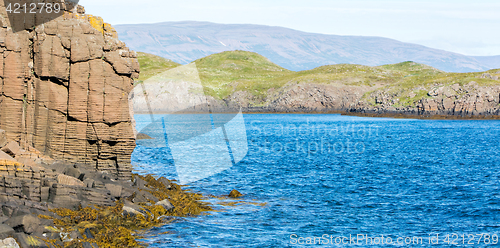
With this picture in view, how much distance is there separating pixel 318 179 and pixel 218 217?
13863 millimetres

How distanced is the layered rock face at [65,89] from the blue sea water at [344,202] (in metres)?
6.85

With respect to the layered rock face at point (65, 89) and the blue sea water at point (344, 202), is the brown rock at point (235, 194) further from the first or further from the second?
the layered rock face at point (65, 89)

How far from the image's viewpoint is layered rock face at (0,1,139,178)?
21.2 m

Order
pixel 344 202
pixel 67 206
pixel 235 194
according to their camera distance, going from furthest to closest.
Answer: pixel 235 194 → pixel 344 202 → pixel 67 206

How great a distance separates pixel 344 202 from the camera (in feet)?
79.3

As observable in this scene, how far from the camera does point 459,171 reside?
Answer: 35.9m

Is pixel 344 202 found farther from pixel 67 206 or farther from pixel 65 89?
pixel 65 89

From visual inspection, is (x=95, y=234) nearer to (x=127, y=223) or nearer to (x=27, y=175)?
(x=127, y=223)

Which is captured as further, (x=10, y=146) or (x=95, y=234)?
(x=10, y=146)

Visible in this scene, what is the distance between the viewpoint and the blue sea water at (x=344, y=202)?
17.6m

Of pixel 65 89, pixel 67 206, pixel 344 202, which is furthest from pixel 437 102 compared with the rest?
pixel 67 206

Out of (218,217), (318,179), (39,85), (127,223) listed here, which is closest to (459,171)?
(318,179)

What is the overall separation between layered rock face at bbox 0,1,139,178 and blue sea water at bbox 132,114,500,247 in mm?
6848

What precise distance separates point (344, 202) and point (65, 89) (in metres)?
15.8
